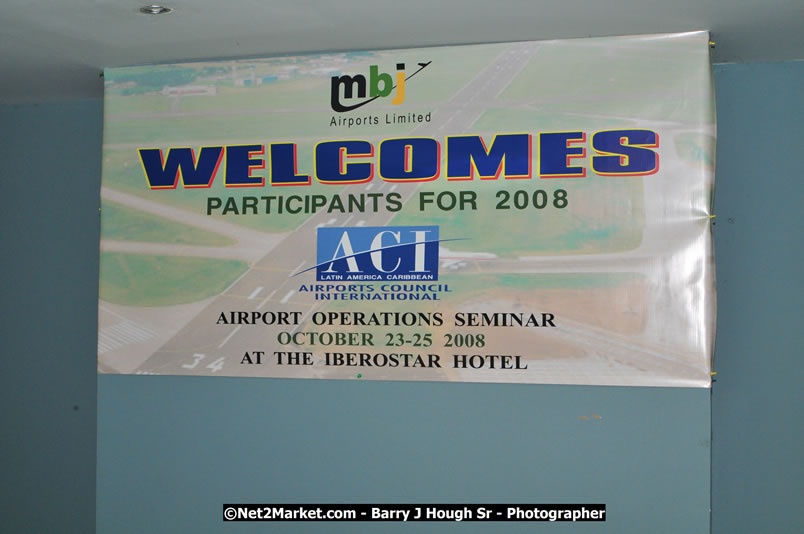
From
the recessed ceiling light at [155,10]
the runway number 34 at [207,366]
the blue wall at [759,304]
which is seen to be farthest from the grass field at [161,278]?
the blue wall at [759,304]

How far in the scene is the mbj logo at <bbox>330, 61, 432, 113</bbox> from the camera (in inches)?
116

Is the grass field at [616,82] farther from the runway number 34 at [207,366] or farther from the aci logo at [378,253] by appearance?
the runway number 34 at [207,366]

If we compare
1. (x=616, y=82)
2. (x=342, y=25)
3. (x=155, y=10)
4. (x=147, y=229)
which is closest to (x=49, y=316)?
(x=147, y=229)

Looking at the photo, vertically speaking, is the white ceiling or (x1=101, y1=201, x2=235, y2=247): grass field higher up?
the white ceiling

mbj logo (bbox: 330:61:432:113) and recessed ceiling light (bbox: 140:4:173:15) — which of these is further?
mbj logo (bbox: 330:61:432:113)

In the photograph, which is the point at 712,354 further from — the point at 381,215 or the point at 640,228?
the point at 381,215

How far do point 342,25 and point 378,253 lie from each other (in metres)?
0.85

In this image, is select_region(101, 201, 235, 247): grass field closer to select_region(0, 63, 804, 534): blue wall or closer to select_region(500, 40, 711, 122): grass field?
select_region(0, 63, 804, 534): blue wall

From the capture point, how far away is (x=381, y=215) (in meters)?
2.93

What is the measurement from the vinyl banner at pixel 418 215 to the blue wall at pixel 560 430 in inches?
4.7

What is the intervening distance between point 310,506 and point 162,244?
1.22m

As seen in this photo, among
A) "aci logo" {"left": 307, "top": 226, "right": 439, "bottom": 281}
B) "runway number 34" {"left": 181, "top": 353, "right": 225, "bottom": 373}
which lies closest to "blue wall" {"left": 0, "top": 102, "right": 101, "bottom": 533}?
"runway number 34" {"left": 181, "top": 353, "right": 225, "bottom": 373}

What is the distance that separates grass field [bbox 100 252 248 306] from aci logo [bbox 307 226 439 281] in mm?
360

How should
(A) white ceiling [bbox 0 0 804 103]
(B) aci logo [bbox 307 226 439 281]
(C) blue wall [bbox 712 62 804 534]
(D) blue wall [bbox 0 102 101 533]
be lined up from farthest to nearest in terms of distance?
1. (D) blue wall [bbox 0 102 101 533]
2. (C) blue wall [bbox 712 62 804 534]
3. (B) aci logo [bbox 307 226 439 281]
4. (A) white ceiling [bbox 0 0 804 103]
